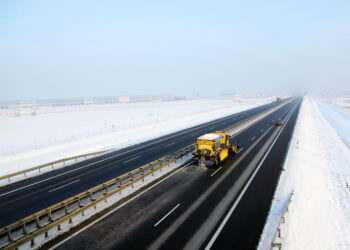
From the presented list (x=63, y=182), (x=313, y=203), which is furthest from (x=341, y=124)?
(x=63, y=182)

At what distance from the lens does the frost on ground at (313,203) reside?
36.8 ft

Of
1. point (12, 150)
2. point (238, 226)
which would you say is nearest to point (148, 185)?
point (238, 226)

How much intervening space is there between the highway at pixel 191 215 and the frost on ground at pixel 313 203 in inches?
33.5

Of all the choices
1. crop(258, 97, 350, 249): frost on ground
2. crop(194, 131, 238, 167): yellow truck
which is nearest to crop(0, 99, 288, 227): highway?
crop(194, 131, 238, 167): yellow truck

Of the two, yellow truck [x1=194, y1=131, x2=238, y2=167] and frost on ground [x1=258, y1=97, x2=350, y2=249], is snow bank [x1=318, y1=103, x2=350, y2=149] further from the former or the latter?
yellow truck [x1=194, y1=131, x2=238, y2=167]

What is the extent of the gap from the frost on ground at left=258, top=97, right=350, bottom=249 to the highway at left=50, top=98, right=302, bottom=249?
851 mm

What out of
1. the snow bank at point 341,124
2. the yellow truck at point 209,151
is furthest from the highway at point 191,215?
the snow bank at point 341,124

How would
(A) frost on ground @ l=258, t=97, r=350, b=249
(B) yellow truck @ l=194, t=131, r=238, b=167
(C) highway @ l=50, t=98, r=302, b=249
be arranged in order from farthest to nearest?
(B) yellow truck @ l=194, t=131, r=238, b=167, (A) frost on ground @ l=258, t=97, r=350, b=249, (C) highway @ l=50, t=98, r=302, b=249

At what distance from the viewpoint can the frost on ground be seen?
11219 millimetres

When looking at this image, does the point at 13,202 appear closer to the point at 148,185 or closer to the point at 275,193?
the point at 148,185

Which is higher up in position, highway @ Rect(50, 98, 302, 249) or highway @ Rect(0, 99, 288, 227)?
highway @ Rect(50, 98, 302, 249)

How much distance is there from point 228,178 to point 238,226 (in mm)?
7308

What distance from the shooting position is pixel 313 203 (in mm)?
15227

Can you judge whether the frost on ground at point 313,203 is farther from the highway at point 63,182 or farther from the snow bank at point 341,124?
the snow bank at point 341,124
